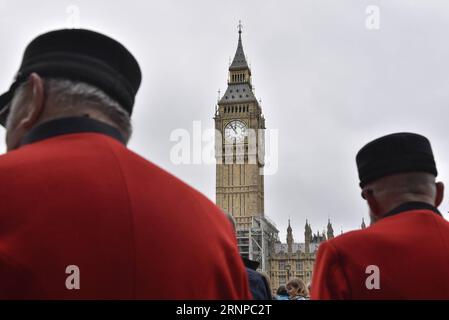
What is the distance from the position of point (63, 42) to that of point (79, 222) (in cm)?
72

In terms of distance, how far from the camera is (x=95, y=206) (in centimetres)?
153

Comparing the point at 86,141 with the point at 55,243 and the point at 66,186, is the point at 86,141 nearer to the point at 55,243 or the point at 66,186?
the point at 66,186

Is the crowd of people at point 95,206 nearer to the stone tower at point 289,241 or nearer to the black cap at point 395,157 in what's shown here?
the black cap at point 395,157

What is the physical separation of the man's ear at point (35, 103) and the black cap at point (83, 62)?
47 millimetres

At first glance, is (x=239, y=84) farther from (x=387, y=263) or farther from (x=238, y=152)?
(x=387, y=263)

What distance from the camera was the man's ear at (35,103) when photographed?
1768 mm

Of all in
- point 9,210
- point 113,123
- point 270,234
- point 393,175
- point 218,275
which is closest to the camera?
point 9,210

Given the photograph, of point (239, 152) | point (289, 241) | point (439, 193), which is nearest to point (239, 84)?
point (239, 152)

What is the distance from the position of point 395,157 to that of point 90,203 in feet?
5.97

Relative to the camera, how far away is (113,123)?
6.06 ft

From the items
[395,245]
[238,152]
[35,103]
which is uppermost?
[238,152]

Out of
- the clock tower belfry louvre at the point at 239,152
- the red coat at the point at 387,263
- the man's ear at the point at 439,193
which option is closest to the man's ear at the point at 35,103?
the red coat at the point at 387,263

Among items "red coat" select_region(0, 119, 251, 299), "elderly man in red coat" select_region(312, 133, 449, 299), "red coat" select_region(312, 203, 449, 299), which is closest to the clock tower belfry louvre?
"elderly man in red coat" select_region(312, 133, 449, 299)
